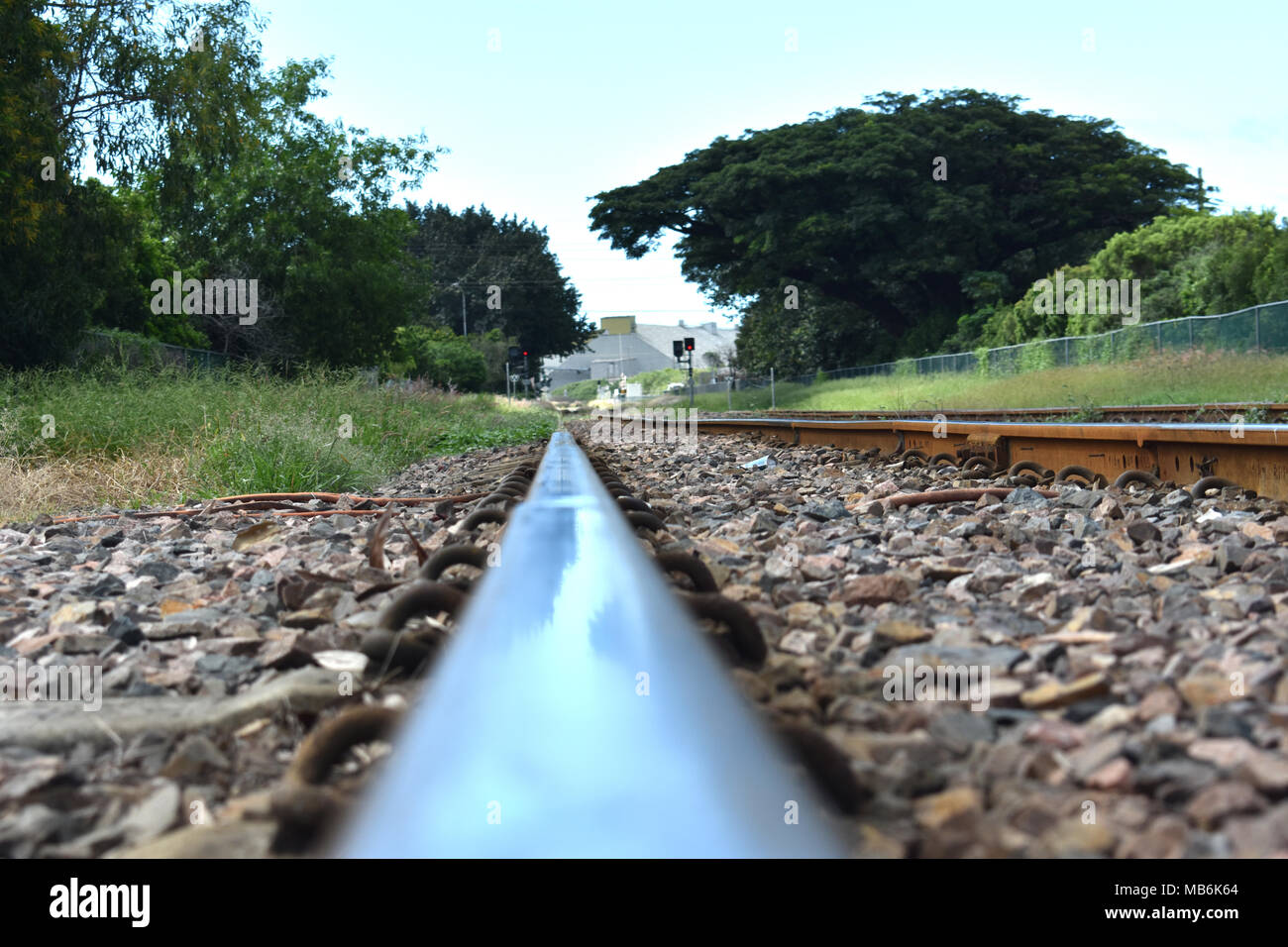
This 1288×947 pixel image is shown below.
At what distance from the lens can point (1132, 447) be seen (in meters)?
5.18

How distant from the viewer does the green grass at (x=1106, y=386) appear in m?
13.0

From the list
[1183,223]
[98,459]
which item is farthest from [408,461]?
[1183,223]

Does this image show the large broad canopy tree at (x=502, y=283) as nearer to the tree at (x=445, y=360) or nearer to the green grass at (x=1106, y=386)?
the tree at (x=445, y=360)

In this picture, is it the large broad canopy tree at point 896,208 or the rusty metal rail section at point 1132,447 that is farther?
the large broad canopy tree at point 896,208

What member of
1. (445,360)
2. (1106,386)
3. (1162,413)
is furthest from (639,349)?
(1162,413)

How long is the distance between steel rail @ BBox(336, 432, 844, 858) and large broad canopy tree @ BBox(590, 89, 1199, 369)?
35332 millimetres

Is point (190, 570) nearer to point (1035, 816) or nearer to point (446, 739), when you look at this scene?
point (446, 739)

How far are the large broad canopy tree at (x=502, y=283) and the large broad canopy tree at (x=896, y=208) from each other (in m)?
34.1

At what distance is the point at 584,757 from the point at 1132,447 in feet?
16.1

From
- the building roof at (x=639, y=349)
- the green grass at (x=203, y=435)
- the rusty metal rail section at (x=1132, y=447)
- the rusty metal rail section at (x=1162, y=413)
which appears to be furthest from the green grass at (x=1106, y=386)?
the building roof at (x=639, y=349)

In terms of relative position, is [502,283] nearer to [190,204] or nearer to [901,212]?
[901,212]

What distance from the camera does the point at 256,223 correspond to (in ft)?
80.0

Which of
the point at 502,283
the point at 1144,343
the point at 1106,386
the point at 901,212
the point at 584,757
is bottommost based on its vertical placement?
the point at 584,757
